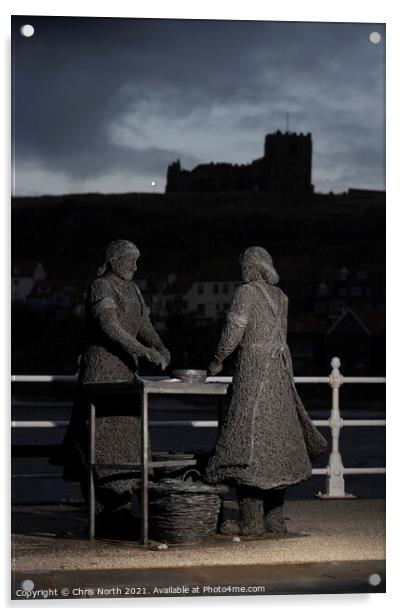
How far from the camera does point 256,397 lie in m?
8.04

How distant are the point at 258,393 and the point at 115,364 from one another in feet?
2.86

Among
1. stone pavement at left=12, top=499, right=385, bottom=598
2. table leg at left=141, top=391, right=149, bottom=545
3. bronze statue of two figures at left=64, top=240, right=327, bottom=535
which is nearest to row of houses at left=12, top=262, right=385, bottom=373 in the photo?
stone pavement at left=12, top=499, right=385, bottom=598

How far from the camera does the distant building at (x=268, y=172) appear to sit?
11.9 m

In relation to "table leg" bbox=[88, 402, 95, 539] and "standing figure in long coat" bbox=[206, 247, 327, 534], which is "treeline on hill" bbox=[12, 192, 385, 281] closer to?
"standing figure in long coat" bbox=[206, 247, 327, 534]

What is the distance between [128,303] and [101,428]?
0.76 metres

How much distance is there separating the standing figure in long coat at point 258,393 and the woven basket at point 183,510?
0.44ft

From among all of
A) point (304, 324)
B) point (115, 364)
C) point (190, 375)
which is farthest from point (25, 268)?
point (304, 324)

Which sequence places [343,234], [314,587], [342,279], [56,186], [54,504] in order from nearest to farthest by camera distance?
1. [314,587]
2. [54,504]
3. [56,186]
4. [343,234]
5. [342,279]

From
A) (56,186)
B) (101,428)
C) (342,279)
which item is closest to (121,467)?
(101,428)

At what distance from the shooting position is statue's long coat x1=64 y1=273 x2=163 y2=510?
822 centimetres

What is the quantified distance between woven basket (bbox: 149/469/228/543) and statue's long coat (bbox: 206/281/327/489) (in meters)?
0.13

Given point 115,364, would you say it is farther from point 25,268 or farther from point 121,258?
point 25,268

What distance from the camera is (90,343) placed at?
8.31m

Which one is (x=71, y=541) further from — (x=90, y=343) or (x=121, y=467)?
(x=90, y=343)
